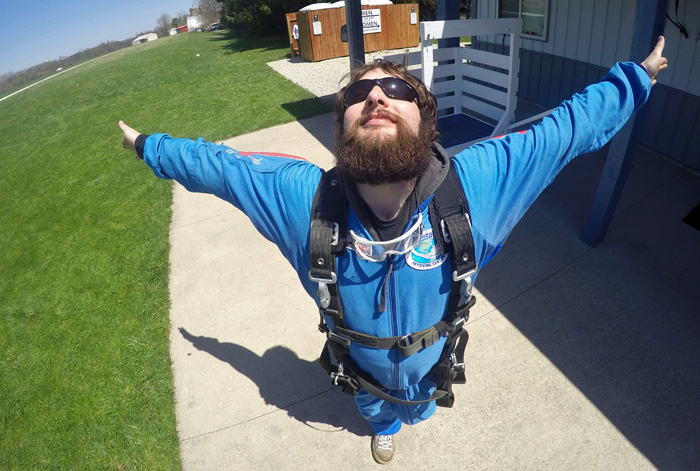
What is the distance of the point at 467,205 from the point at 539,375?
2007 mm

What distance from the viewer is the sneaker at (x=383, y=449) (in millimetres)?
2596

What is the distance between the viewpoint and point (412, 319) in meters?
1.68

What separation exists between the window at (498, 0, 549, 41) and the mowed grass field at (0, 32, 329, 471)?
12.8 ft

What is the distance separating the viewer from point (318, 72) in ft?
44.2

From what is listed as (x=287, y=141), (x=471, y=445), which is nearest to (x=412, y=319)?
(x=471, y=445)

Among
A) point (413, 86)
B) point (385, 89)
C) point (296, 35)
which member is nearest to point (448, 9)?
point (413, 86)

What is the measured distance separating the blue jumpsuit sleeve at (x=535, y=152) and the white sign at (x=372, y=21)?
50.3ft

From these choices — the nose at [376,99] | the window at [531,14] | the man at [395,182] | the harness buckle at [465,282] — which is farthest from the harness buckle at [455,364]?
the window at [531,14]

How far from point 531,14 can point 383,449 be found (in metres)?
7.40

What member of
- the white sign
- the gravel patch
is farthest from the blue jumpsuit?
the white sign

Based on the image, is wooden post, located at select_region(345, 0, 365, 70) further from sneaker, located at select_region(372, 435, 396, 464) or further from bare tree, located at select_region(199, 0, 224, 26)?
bare tree, located at select_region(199, 0, 224, 26)

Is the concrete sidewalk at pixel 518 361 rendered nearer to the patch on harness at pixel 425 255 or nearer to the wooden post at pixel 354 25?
the patch on harness at pixel 425 255

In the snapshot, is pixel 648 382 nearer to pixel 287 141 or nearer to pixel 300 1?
pixel 287 141

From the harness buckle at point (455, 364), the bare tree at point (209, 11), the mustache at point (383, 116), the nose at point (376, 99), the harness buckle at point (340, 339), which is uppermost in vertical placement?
the bare tree at point (209, 11)
